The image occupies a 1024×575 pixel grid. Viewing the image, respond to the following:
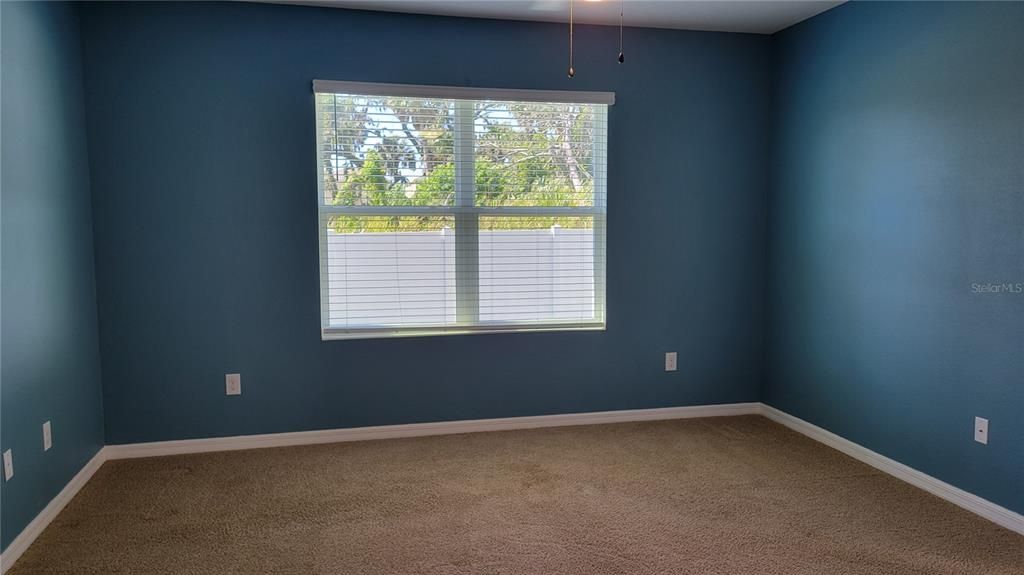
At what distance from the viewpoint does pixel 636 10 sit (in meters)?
3.31

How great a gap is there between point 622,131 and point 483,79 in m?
0.88

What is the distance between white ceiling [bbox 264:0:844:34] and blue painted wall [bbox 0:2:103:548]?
3.73 feet

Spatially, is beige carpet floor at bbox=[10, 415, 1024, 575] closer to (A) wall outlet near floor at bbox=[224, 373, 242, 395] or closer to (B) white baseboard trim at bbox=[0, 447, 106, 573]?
(B) white baseboard trim at bbox=[0, 447, 106, 573]

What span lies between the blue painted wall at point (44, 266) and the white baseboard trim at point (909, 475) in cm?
377

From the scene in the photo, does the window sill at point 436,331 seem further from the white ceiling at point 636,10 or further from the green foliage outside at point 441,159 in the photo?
the white ceiling at point 636,10

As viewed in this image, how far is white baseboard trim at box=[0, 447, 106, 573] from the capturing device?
2.21 m

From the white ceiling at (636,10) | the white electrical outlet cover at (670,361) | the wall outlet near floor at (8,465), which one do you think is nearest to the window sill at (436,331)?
the white electrical outlet cover at (670,361)

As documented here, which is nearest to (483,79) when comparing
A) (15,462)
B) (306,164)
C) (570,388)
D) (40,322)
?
(306,164)

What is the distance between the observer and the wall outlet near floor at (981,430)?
A: 2.57 meters

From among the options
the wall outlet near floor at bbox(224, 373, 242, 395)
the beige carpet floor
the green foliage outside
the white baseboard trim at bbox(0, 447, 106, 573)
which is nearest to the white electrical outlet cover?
the beige carpet floor

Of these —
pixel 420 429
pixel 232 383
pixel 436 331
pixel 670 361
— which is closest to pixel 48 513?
pixel 232 383

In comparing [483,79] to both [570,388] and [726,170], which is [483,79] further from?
[570,388]

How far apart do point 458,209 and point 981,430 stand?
2696 millimetres

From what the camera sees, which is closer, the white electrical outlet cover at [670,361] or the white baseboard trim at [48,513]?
the white baseboard trim at [48,513]
